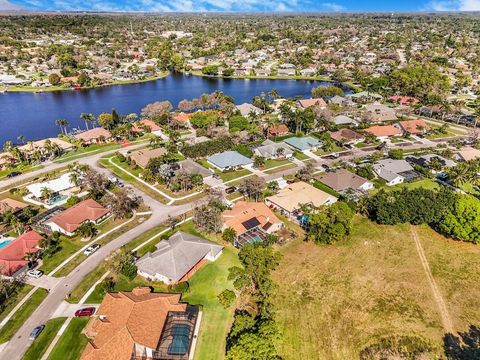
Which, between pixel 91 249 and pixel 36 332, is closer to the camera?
pixel 36 332

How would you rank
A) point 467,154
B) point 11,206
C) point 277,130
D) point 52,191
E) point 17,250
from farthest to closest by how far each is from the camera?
point 277,130
point 467,154
point 52,191
point 11,206
point 17,250

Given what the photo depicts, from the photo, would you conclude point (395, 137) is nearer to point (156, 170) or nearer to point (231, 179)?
point (231, 179)

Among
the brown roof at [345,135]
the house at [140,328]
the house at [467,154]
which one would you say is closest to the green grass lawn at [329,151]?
the brown roof at [345,135]

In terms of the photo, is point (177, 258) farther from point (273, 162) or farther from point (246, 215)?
point (273, 162)

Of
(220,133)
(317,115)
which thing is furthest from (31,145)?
(317,115)

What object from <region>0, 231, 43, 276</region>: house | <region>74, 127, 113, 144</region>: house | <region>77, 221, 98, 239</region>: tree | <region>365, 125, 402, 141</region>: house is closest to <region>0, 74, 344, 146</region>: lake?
<region>74, 127, 113, 144</region>: house

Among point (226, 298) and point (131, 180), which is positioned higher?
point (226, 298)

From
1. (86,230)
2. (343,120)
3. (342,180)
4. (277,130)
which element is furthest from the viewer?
(343,120)

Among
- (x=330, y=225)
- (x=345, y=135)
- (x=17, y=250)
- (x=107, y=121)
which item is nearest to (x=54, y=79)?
(x=107, y=121)

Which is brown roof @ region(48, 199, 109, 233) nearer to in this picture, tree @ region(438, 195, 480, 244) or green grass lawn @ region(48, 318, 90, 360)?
green grass lawn @ region(48, 318, 90, 360)
